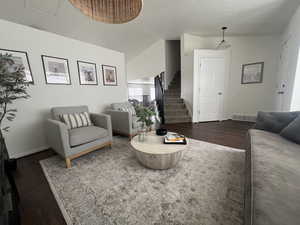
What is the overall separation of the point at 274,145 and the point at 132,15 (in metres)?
1.94

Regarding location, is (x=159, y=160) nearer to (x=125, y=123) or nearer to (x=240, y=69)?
(x=125, y=123)

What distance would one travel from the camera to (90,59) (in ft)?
9.59

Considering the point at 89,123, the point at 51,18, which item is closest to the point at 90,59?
the point at 51,18

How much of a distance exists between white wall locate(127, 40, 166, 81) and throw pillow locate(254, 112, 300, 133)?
4.11m

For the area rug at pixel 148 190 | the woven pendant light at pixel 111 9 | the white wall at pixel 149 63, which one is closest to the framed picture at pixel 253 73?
the white wall at pixel 149 63

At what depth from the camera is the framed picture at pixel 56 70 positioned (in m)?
2.28

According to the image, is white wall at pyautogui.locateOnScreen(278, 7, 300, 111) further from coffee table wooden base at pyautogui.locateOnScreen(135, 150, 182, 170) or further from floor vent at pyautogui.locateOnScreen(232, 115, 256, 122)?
coffee table wooden base at pyautogui.locateOnScreen(135, 150, 182, 170)

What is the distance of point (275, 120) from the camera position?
1.67 meters

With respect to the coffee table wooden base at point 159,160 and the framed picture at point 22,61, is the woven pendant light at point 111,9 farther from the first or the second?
the framed picture at point 22,61

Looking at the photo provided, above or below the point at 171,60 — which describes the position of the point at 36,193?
below

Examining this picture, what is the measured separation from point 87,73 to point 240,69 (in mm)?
4607

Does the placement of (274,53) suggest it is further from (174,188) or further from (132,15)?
(174,188)

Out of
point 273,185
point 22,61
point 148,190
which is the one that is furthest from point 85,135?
point 273,185

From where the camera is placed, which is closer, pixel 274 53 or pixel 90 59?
pixel 90 59
